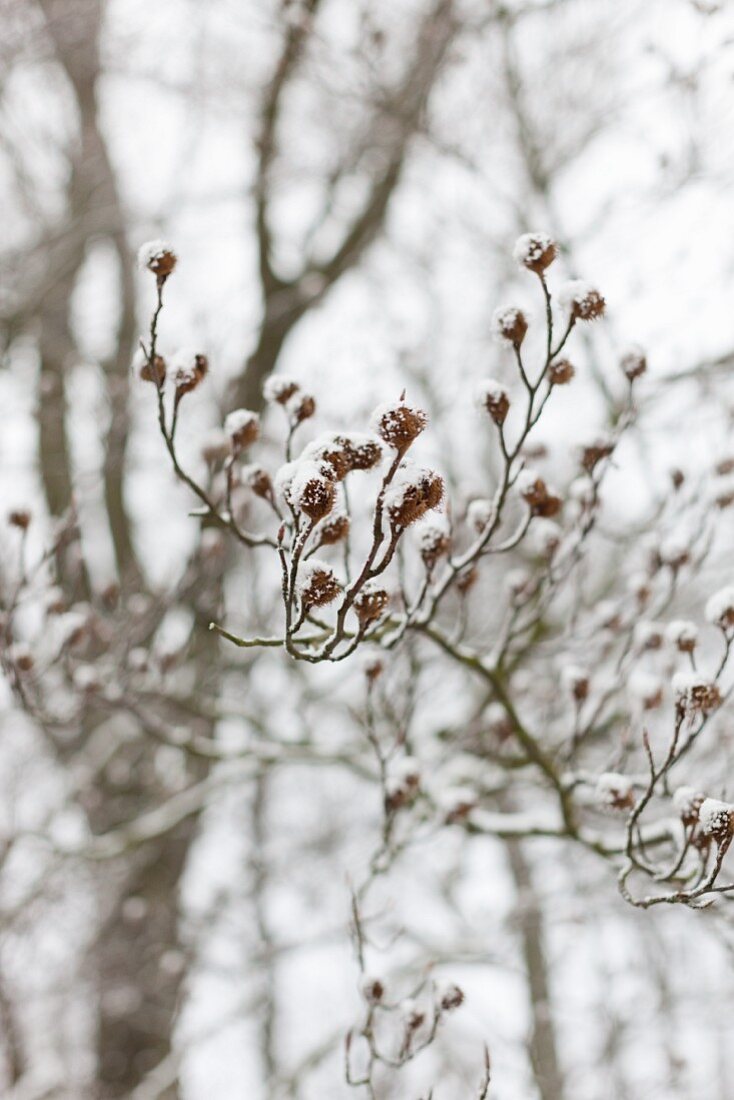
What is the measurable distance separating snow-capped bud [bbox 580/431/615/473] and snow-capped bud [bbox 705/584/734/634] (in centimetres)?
49

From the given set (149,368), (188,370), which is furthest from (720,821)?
(149,368)

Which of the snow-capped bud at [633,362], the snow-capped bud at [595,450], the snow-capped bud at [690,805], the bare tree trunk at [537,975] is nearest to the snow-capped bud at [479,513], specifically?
the snow-capped bud at [595,450]

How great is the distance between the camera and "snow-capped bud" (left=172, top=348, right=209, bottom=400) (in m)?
2.04

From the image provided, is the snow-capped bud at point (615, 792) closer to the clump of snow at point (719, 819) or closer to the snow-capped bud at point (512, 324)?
the clump of snow at point (719, 819)

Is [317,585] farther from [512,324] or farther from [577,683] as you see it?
[577,683]

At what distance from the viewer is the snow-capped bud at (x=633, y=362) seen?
2316 mm

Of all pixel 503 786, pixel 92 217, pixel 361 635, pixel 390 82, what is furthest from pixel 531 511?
pixel 92 217

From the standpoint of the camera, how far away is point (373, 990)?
2201 mm

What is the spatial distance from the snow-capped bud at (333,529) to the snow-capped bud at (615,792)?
0.93m

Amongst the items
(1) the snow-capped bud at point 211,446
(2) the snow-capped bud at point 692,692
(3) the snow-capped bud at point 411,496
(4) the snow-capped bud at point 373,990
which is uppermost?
(1) the snow-capped bud at point 211,446

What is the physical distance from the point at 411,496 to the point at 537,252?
678 mm

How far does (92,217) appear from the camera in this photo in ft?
22.7

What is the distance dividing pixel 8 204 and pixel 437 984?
6886mm

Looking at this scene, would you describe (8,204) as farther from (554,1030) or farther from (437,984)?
(554,1030)
